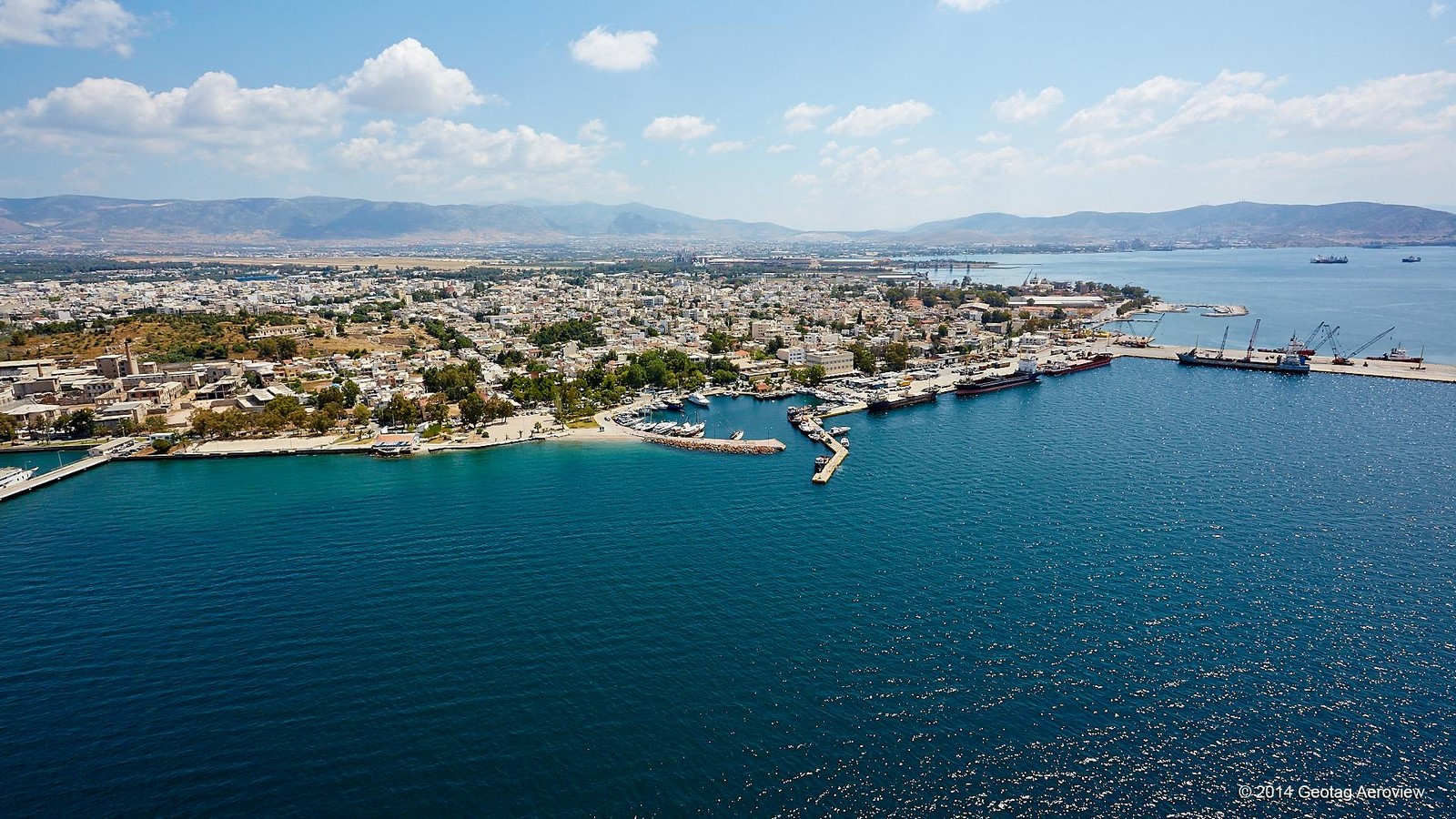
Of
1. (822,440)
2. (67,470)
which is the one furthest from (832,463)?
(67,470)

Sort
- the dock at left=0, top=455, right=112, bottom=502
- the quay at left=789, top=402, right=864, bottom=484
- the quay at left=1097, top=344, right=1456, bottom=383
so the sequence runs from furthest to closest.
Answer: the quay at left=1097, top=344, right=1456, bottom=383
the quay at left=789, top=402, right=864, bottom=484
the dock at left=0, top=455, right=112, bottom=502

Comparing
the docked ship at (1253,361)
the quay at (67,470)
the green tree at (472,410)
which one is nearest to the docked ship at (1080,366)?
the docked ship at (1253,361)

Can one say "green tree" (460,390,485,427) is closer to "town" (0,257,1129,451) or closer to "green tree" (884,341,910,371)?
"town" (0,257,1129,451)

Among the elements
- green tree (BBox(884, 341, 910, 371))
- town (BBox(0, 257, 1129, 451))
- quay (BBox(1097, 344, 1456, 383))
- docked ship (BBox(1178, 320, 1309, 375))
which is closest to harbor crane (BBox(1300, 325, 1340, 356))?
docked ship (BBox(1178, 320, 1309, 375))

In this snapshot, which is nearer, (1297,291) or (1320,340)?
(1320,340)

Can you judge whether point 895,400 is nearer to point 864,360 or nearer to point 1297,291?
point 864,360
